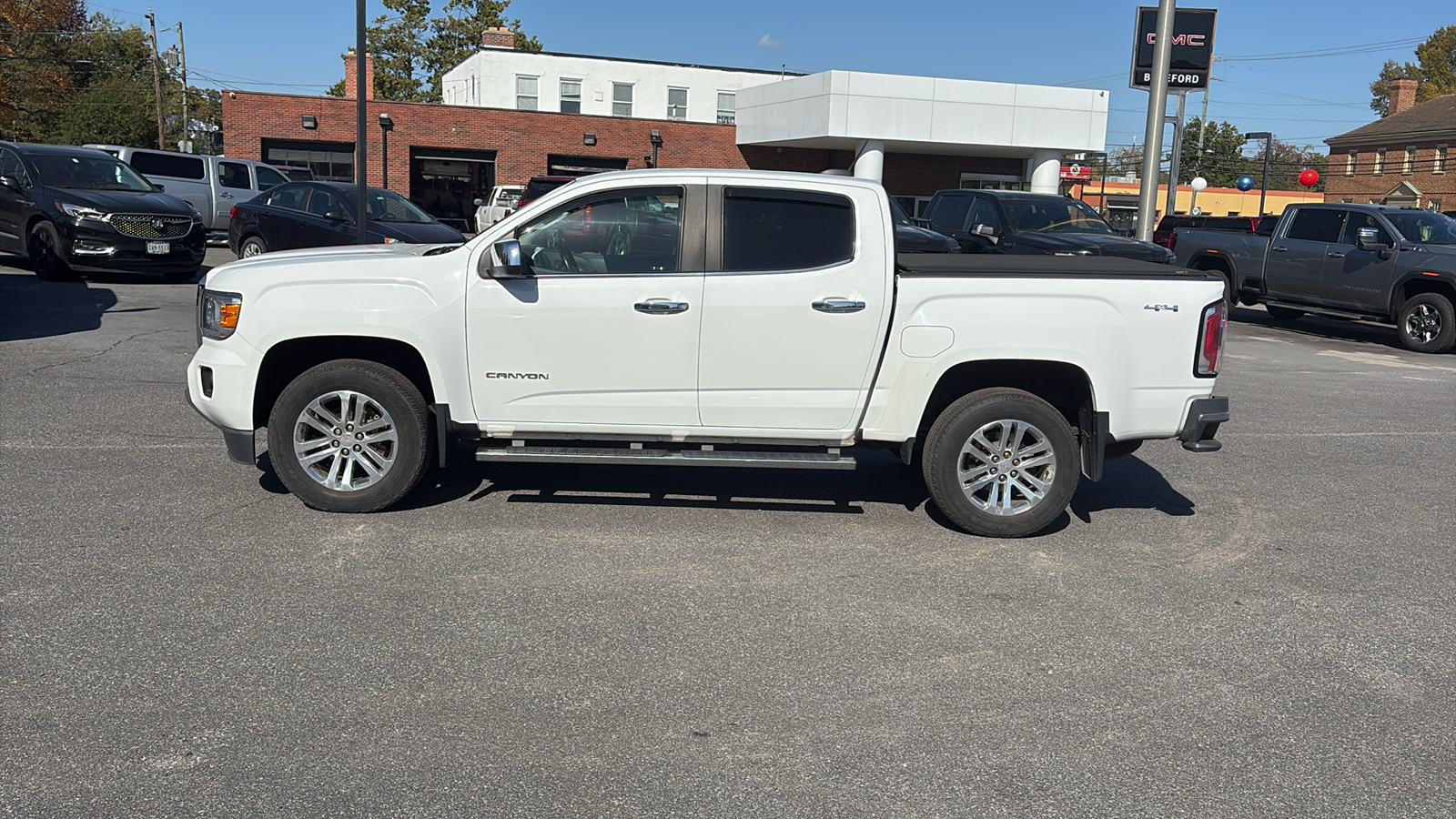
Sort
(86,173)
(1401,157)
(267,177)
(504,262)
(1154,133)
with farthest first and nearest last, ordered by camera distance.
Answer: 1. (1401,157)
2. (267,177)
3. (1154,133)
4. (86,173)
5. (504,262)

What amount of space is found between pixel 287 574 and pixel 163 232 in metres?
13.3

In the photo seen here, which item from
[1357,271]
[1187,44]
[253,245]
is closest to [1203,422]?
[1357,271]

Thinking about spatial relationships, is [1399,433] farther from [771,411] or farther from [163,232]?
[163,232]

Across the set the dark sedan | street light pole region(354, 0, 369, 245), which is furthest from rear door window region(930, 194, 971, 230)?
street light pole region(354, 0, 369, 245)

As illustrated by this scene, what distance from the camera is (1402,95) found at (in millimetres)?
67688

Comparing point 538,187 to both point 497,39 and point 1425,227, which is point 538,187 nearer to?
point 1425,227

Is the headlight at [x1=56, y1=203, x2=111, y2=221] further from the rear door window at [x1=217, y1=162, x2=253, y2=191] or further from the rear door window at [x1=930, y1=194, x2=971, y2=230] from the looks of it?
the rear door window at [x1=930, y1=194, x2=971, y2=230]

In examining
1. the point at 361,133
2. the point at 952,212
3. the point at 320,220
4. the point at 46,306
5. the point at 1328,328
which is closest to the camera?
the point at 46,306

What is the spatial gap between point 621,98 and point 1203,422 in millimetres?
47965

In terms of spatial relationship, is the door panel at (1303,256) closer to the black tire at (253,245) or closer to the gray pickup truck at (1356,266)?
the gray pickup truck at (1356,266)

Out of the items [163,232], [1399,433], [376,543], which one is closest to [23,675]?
[376,543]

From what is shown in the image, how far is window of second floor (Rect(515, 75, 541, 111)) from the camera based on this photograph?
50469 mm

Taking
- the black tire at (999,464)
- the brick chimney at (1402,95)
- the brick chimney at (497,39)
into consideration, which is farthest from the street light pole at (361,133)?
the brick chimney at (1402,95)

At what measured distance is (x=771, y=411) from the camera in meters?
6.32
